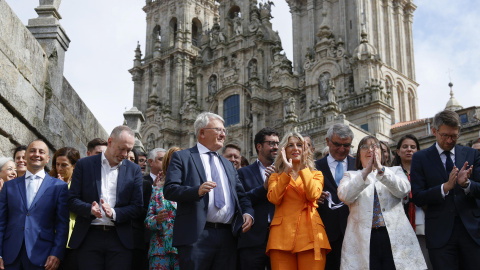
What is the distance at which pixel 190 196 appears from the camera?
16.0 feet

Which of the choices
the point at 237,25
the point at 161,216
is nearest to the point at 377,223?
the point at 161,216

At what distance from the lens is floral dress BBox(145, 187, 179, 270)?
18.7ft

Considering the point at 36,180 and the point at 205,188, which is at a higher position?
the point at 36,180

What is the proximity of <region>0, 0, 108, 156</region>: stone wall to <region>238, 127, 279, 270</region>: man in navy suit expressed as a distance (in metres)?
3.64

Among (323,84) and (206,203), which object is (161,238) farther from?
(323,84)

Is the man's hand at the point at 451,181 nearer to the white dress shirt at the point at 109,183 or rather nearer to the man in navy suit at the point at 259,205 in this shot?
the man in navy suit at the point at 259,205

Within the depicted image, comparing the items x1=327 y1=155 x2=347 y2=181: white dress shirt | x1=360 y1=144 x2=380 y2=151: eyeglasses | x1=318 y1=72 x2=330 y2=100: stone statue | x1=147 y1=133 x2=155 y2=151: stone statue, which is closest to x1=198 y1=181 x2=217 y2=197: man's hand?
x1=360 y1=144 x2=380 y2=151: eyeglasses

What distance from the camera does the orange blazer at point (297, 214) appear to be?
5.17m

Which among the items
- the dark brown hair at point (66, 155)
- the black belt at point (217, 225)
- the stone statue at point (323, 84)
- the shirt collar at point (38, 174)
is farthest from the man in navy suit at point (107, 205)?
the stone statue at point (323, 84)

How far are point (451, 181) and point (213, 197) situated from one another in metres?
2.44

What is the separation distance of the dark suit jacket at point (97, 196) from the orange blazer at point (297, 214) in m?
1.47

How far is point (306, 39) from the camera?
1342 inches

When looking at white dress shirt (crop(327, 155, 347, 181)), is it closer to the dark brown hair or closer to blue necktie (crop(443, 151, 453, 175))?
blue necktie (crop(443, 151, 453, 175))

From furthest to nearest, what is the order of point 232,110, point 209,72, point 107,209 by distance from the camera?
point 209,72, point 232,110, point 107,209
